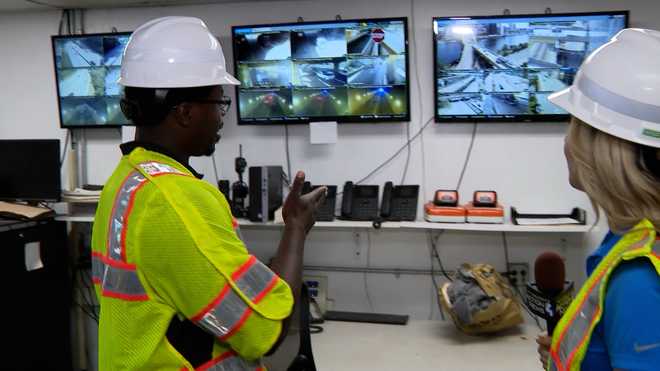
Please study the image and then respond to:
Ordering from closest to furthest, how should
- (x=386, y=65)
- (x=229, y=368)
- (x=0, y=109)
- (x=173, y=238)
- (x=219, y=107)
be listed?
(x=173, y=238) → (x=229, y=368) → (x=219, y=107) → (x=386, y=65) → (x=0, y=109)

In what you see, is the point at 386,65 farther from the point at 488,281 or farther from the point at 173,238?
the point at 173,238

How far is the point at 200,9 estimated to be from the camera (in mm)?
3088

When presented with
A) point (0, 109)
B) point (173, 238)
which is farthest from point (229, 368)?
point (0, 109)

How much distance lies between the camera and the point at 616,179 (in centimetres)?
85

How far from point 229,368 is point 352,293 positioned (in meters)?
1.99

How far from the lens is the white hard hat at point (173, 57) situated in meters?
1.15

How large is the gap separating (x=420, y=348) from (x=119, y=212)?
164 cm

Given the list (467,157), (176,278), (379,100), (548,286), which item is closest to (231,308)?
(176,278)

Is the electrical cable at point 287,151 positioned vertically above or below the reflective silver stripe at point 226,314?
above

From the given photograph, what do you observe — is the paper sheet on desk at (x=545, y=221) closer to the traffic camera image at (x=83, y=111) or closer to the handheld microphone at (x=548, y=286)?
the handheld microphone at (x=548, y=286)

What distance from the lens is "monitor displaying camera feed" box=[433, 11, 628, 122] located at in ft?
8.39

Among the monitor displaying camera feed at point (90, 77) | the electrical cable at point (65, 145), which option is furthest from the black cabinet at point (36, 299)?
the monitor displaying camera feed at point (90, 77)

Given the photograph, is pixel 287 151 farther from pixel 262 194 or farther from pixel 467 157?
pixel 467 157

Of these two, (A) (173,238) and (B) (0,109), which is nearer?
(A) (173,238)
